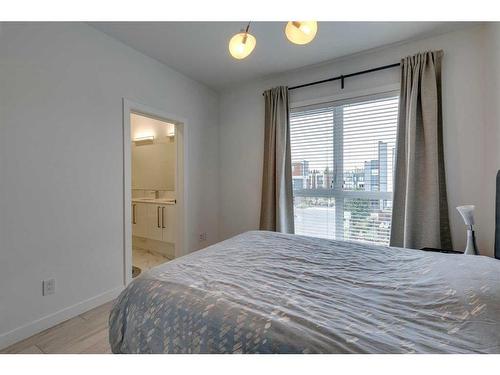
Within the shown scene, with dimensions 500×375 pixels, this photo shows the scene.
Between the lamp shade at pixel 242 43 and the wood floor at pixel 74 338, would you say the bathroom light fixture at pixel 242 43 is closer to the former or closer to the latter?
the lamp shade at pixel 242 43

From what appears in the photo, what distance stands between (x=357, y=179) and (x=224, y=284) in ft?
7.25

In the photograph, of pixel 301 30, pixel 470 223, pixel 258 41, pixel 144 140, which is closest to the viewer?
pixel 301 30

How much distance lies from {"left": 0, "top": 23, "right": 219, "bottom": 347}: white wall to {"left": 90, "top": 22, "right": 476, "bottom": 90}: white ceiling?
23 cm

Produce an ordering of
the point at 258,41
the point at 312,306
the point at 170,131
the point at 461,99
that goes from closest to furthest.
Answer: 1. the point at 312,306
2. the point at 461,99
3. the point at 258,41
4. the point at 170,131

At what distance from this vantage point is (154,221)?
12.0ft

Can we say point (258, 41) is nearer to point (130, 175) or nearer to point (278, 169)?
point (278, 169)

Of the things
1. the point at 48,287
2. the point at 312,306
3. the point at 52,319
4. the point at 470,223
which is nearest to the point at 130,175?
the point at 48,287

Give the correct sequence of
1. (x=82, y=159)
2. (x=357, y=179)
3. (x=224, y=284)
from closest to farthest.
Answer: (x=224, y=284) < (x=82, y=159) < (x=357, y=179)

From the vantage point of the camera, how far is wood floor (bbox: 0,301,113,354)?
1.62 meters

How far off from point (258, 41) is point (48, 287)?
287 cm

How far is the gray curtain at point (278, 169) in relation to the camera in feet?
9.98

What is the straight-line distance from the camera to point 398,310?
0.89 metres
